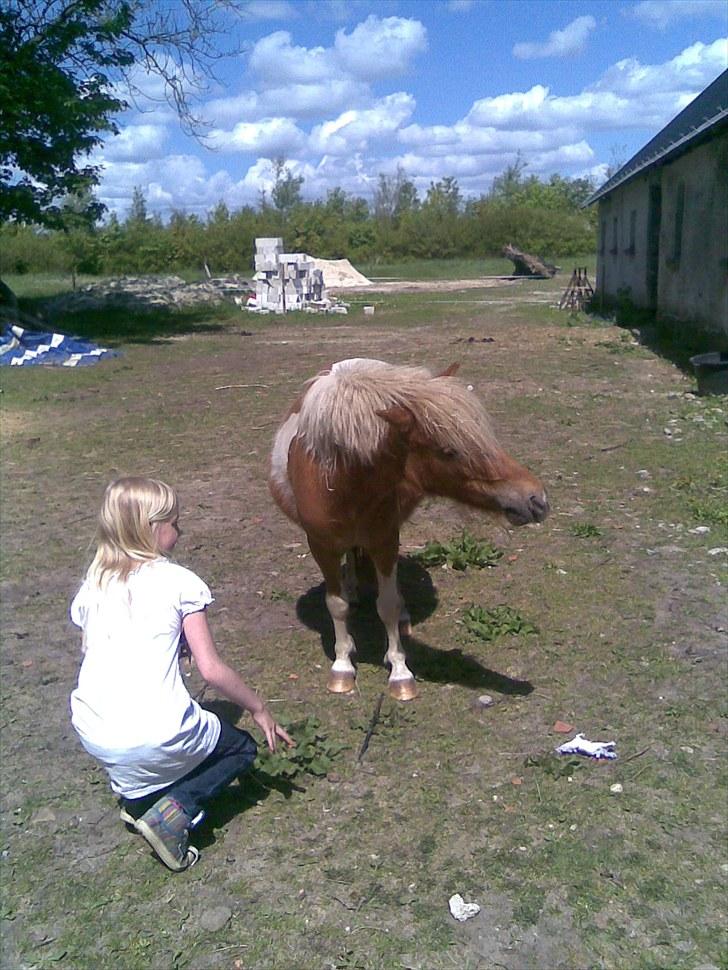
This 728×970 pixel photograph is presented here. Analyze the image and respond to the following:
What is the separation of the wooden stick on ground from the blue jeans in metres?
0.56

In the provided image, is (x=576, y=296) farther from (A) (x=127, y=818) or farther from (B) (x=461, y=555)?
(A) (x=127, y=818)

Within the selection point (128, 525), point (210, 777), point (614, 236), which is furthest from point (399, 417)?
Answer: point (614, 236)

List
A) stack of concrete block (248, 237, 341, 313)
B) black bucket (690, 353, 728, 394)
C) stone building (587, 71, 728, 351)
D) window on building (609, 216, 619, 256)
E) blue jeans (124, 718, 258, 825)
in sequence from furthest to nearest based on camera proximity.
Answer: stack of concrete block (248, 237, 341, 313)
window on building (609, 216, 619, 256)
stone building (587, 71, 728, 351)
black bucket (690, 353, 728, 394)
blue jeans (124, 718, 258, 825)

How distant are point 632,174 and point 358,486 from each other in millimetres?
19079

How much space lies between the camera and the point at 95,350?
18281 millimetres

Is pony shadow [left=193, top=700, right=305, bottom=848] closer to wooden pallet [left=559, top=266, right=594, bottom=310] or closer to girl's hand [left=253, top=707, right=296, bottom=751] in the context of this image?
girl's hand [left=253, top=707, right=296, bottom=751]

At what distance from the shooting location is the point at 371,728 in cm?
388

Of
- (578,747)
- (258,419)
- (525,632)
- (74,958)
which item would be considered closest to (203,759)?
(74,958)

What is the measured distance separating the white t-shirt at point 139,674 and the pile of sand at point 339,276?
3944cm

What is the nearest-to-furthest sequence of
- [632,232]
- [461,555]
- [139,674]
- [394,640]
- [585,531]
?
1. [139,674]
2. [394,640]
3. [461,555]
4. [585,531]
5. [632,232]

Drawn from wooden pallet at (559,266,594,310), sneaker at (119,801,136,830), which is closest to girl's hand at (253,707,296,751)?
sneaker at (119,801,136,830)

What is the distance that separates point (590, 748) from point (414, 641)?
136 cm

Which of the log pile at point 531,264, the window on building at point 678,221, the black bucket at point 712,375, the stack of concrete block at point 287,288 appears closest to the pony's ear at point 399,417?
the black bucket at point 712,375

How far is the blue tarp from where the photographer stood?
1717 centimetres
